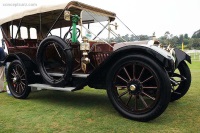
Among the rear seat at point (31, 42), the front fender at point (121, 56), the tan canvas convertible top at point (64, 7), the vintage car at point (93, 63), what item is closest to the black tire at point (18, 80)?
the vintage car at point (93, 63)

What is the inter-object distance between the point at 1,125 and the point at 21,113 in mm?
668

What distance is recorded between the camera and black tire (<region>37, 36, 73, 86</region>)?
14.8 feet

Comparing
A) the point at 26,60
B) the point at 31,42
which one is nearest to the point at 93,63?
the point at 26,60

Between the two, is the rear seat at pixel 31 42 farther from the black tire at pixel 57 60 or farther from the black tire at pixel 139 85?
the black tire at pixel 139 85

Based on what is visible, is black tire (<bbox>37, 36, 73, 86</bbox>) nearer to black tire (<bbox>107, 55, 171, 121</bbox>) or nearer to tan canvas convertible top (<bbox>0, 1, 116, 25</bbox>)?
tan canvas convertible top (<bbox>0, 1, 116, 25</bbox>)

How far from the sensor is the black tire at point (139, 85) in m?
3.44

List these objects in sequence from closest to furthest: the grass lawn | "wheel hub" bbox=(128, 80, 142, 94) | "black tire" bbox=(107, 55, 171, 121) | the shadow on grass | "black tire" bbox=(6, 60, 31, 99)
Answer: the grass lawn, "black tire" bbox=(107, 55, 171, 121), "wheel hub" bbox=(128, 80, 142, 94), the shadow on grass, "black tire" bbox=(6, 60, 31, 99)

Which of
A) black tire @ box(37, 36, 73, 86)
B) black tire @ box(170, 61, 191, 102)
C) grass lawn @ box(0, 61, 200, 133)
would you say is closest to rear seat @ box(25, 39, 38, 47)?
black tire @ box(37, 36, 73, 86)

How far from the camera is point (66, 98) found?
5602mm

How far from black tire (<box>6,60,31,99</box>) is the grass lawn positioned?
0.25 metres

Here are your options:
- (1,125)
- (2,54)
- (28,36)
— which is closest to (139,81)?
(1,125)

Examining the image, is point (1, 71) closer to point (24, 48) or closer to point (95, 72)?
point (24, 48)

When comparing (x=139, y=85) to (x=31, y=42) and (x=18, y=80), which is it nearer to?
(x=18, y=80)

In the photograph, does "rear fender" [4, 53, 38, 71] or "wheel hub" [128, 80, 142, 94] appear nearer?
"wheel hub" [128, 80, 142, 94]
